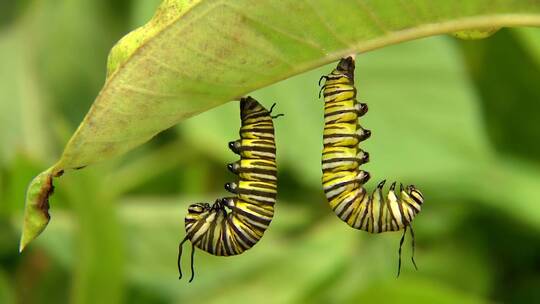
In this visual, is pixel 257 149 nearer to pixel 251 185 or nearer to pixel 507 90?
pixel 251 185

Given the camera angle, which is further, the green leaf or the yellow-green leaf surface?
the green leaf

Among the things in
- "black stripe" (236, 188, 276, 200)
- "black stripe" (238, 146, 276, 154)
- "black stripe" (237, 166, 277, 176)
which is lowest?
"black stripe" (236, 188, 276, 200)

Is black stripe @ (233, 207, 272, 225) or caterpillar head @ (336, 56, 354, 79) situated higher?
caterpillar head @ (336, 56, 354, 79)

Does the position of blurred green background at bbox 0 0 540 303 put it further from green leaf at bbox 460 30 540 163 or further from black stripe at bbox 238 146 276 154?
black stripe at bbox 238 146 276 154

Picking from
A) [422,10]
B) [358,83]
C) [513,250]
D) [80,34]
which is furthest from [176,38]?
[80,34]

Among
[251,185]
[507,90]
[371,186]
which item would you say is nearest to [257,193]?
[251,185]

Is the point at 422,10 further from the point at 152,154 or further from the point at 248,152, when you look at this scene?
the point at 152,154

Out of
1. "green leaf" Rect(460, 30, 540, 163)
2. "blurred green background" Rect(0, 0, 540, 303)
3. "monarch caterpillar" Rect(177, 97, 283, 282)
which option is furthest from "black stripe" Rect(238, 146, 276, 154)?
"green leaf" Rect(460, 30, 540, 163)
